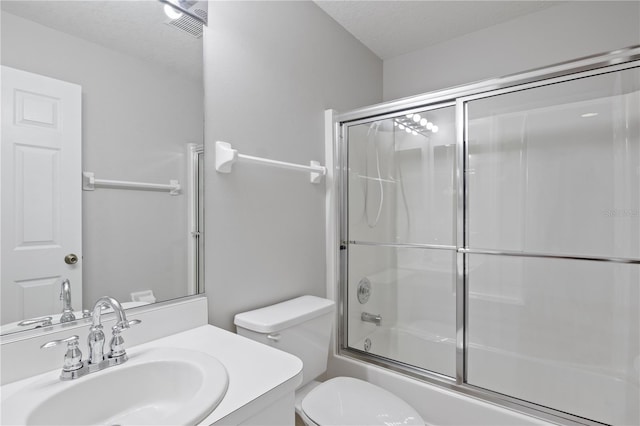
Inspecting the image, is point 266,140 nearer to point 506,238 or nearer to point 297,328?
point 297,328

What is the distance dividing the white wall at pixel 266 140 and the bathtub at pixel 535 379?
675 millimetres

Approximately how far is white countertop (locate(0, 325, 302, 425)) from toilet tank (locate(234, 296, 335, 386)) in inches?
6.7

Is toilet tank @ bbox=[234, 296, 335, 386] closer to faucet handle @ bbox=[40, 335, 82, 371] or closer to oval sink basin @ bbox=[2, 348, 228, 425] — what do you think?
oval sink basin @ bbox=[2, 348, 228, 425]

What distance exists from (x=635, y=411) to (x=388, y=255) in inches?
50.4

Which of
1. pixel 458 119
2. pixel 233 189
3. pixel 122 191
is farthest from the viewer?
pixel 458 119

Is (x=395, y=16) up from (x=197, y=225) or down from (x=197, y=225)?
up

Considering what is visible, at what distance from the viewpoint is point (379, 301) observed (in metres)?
2.08

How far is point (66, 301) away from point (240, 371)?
0.53 meters

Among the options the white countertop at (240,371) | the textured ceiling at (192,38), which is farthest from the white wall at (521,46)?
the white countertop at (240,371)

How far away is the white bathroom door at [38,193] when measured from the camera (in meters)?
0.84

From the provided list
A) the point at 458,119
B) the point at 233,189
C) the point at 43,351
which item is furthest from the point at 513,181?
the point at 43,351

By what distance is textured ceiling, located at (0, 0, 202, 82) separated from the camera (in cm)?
92

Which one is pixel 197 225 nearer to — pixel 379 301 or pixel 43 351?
pixel 43 351

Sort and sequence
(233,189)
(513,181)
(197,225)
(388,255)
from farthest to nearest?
(388,255)
(513,181)
(233,189)
(197,225)
